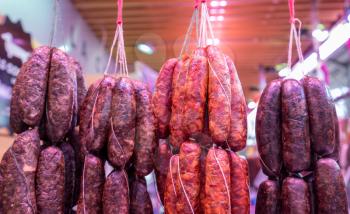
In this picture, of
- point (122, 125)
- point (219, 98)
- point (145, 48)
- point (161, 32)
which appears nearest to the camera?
point (219, 98)

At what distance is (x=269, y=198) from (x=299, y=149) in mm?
257

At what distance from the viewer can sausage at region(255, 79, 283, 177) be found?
72.6 inches

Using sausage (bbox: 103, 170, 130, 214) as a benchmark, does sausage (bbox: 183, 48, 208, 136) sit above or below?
above

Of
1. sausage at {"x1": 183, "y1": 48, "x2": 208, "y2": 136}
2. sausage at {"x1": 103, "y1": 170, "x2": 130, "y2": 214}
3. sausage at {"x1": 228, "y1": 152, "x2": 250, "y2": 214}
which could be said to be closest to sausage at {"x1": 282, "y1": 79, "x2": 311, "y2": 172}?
sausage at {"x1": 228, "y1": 152, "x2": 250, "y2": 214}

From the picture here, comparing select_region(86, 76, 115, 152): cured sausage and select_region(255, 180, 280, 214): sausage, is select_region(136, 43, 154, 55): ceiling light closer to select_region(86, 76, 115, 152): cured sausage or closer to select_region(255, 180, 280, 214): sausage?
select_region(86, 76, 115, 152): cured sausage

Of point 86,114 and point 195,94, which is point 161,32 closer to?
point 86,114

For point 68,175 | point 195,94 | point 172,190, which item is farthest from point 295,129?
point 68,175

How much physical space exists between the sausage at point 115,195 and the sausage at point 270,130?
2.12 ft

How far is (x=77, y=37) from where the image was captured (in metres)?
5.85

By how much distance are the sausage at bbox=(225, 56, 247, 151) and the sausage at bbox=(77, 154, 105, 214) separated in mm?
612

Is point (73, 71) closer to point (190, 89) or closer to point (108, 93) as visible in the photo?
point (108, 93)

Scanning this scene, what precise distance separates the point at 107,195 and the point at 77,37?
4.43m

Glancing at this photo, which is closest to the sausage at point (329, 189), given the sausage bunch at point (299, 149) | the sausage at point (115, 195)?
the sausage bunch at point (299, 149)

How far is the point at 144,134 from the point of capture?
76.4 inches
